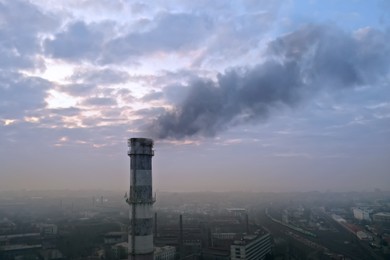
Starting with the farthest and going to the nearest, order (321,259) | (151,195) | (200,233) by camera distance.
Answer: (200,233)
(321,259)
(151,195)

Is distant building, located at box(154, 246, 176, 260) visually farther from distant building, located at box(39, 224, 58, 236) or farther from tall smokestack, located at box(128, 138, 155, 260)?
distant building, located at box(39, 224, 58, 236)

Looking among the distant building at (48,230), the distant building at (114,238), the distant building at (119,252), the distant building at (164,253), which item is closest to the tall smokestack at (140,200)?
the distant building at (164,253)

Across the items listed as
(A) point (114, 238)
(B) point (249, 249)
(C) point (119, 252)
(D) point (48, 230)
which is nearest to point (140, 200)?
(B) point (249, 249)

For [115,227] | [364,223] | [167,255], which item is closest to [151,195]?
[167,255]

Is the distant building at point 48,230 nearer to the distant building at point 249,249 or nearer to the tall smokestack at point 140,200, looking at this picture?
the distant building at point 249,249

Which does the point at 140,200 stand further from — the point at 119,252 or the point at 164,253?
the point at 119,252

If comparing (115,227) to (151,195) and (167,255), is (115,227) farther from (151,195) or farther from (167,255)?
(151,195)

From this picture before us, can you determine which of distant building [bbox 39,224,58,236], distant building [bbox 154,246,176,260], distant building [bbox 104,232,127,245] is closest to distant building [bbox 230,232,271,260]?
distant building [bbox 154,246,176,260]
